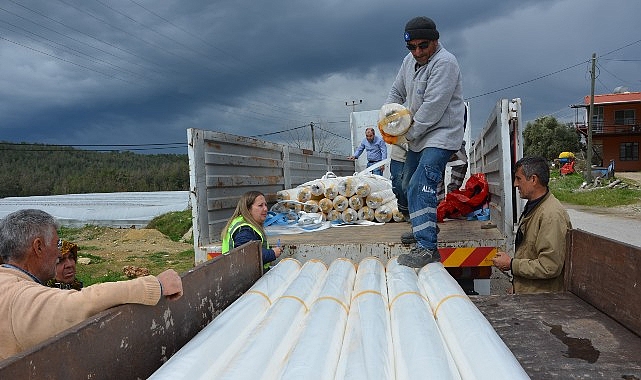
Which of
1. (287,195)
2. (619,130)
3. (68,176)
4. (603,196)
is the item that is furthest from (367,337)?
(68,176)

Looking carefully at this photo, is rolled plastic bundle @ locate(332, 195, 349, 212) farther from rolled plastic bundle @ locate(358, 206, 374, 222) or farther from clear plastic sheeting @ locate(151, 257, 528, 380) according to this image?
clear plastic sheeting @ locate(151, 257, 528, 380)

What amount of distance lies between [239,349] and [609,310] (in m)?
1.78

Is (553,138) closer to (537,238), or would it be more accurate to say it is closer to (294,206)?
(294,206)

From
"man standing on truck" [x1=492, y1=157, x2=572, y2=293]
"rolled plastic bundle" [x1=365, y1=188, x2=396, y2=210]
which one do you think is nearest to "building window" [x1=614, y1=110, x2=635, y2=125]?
"rolled plastic bundle" [x1=365, y1=188, x2=396, y2=210]

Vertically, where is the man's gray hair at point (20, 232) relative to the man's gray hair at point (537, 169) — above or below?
below

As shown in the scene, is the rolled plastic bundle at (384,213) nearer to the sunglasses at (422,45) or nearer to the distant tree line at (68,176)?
the sunglasses at (422,45)

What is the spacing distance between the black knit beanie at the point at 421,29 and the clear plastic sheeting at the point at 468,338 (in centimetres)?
183

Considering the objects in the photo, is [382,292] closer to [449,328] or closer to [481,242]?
[449,328]

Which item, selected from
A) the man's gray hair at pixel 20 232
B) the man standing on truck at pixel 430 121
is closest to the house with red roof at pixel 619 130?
the man standing on truck at pixel 430 121

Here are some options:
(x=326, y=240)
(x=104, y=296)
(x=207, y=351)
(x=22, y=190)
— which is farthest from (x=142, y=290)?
(x=22, y=190)

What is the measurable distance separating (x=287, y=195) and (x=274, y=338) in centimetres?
410

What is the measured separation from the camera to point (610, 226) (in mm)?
15547

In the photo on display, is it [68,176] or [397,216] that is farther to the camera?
[68,176]

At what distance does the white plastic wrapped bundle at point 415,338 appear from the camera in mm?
1724
